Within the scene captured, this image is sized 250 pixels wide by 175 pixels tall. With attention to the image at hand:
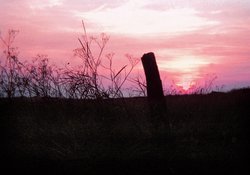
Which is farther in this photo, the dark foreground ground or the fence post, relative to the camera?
the fence post

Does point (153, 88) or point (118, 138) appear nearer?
point (118, 138)

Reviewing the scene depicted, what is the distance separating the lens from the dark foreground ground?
7.34 metres

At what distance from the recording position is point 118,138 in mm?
8422

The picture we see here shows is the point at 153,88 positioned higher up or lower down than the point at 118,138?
higher up

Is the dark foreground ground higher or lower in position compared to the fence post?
lower

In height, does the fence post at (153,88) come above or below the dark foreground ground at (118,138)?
above

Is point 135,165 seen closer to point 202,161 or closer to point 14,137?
point 202,161

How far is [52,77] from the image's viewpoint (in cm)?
1102

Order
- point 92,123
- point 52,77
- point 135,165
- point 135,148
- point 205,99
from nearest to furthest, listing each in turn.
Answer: point 135,165
point 135,148
point 92,123
point 52,77
point 205,99

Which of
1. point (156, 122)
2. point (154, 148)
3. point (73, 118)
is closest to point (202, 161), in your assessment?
point (154, 148)

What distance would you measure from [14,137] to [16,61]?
9.63ft

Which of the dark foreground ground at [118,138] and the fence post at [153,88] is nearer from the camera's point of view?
the dark foreground ground at [118,138]

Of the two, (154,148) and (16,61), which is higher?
(16,61)

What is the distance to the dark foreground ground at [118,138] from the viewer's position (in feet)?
24.1
